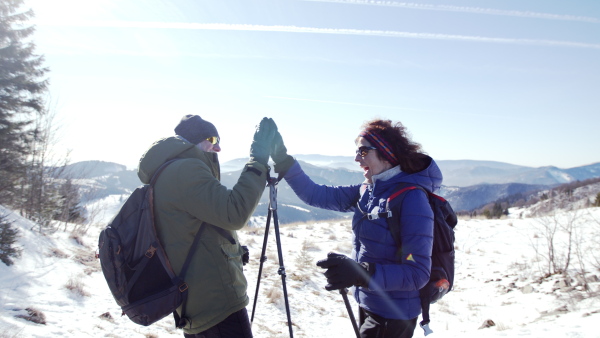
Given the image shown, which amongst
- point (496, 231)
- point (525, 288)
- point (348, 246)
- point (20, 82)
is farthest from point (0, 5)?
point (496, 231)

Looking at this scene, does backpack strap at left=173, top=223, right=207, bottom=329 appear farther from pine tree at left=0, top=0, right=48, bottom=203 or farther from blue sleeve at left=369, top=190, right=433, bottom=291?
pine tree at left=0, top=0, right=48, bottom=203

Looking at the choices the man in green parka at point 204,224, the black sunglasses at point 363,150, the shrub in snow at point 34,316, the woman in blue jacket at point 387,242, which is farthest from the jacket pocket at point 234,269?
the shrub in snow at point 34,316

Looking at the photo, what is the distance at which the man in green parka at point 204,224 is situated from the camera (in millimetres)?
1950

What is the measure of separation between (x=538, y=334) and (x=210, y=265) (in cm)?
389

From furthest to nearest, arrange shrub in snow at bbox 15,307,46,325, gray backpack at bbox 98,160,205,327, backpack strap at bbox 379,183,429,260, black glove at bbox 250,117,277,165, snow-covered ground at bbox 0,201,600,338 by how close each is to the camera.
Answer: snow-covered ground at bbox 0,201,600,338, shrub in snow at bbox 15,307,46,325, black glove at bbox 250,117,277,165, backpack strap at bbox 379,183,429,260, gray backpack at bbox 98,160,205,327

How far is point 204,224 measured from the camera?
81.5 inches

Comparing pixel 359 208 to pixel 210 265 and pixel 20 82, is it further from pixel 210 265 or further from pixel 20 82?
pixel 20 82

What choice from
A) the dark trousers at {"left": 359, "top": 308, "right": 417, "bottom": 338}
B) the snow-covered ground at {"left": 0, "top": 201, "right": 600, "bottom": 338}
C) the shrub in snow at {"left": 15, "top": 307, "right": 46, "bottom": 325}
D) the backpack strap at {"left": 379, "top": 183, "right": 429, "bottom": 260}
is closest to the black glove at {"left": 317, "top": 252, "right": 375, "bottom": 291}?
the backpack strap at {"left": 379, "top": 183, "right": 429, "bottom": 260}

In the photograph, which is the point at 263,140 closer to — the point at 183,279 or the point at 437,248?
the point at 183,279

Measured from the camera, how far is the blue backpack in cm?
222

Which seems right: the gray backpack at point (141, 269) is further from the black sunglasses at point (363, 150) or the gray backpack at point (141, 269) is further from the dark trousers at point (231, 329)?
the black sunglasses at point (363, 150)

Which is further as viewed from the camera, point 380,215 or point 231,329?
point 380,215

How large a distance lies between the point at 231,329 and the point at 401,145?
66.6 inches

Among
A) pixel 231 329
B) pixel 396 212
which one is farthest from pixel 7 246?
pixel 396 212
